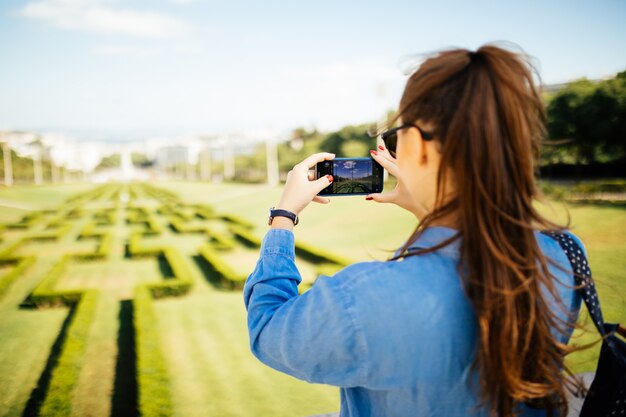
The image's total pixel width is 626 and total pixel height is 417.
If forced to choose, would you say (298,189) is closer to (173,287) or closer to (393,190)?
(393,190)

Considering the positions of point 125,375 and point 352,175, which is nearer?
point 352,175

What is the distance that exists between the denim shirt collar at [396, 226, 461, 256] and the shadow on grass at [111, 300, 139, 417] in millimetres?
3839

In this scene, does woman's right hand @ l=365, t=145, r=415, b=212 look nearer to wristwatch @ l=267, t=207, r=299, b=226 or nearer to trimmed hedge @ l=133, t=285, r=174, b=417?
wristwatch @ l=267, t=207, r=299, b=226

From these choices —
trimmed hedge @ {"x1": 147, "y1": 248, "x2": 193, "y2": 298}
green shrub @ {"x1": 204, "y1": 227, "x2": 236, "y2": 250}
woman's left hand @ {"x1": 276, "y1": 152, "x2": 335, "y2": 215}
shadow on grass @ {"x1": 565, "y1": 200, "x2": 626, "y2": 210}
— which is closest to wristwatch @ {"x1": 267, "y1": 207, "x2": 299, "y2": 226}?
woman's left hand @ {"x1": 276, "y1": 152, "x2": 335, "y2": 215}

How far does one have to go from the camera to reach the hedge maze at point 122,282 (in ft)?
13.7

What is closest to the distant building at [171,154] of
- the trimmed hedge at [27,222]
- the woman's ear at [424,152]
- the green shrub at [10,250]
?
the trimmed hedge at [27,222]

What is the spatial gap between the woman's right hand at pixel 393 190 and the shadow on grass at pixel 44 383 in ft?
13.5

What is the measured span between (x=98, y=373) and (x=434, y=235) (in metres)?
4.78

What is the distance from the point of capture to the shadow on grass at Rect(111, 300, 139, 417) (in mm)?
3979

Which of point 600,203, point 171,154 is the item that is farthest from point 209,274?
point 171,154

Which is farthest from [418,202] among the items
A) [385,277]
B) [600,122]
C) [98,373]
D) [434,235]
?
[600,122]

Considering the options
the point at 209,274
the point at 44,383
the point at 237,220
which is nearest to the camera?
the point at 44,383

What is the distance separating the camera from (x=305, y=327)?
2.75 feet

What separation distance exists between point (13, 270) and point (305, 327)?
31.5 feet
